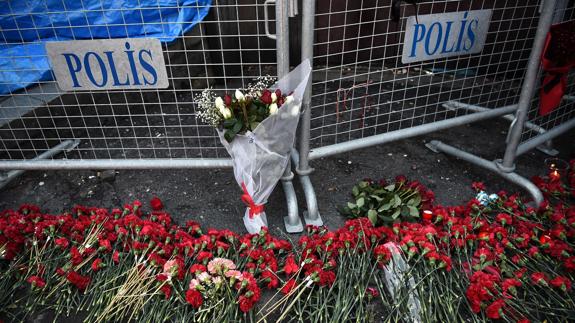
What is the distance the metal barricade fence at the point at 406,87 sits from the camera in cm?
236

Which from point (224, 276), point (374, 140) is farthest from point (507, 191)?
point (224, 276)

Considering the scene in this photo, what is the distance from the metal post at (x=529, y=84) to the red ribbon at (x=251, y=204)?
1616 millimetres

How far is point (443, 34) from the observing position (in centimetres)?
218

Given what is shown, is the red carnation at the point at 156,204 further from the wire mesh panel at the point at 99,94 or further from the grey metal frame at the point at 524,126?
the grey metal frame at the point at 524,126

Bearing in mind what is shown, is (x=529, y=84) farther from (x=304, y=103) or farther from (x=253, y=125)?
Result: (x=253, y=125)

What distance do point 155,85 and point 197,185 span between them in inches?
34.9

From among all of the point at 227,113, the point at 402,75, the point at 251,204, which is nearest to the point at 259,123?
the point at 227,113

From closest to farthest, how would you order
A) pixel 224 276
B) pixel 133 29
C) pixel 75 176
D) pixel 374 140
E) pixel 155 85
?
pixel 224 276 → pixel 155 85 → pixel 374 140 → pixel 75 176 → pixel 133 29

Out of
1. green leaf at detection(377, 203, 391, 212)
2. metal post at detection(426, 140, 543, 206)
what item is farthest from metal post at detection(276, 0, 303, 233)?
metal post at detection(426, 140, 543, 206)

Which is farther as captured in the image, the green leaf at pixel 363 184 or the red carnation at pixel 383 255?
the green leaf at pixel 363 184

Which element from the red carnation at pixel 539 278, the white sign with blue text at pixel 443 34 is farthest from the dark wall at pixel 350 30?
the red carnation at pixel 539 278

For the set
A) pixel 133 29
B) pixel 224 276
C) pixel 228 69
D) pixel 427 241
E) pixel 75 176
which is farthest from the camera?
pixel 228 69

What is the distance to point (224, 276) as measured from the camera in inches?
69.6

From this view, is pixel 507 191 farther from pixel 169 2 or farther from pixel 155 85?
pixel 169 2
